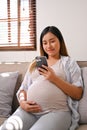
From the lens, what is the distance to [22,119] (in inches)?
60.2

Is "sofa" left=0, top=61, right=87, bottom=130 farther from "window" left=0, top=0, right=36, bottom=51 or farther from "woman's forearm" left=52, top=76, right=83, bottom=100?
"window" left=0, top=0, right=36, bottom=51

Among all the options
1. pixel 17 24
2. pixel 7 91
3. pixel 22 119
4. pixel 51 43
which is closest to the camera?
pixel 22 119

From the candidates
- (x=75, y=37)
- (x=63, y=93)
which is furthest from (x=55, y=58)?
(x=75, y=37)

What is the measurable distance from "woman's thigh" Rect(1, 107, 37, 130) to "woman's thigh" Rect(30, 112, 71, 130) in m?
0.08

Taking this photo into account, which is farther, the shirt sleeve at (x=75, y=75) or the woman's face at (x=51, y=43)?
the woman's face at (x=51, y=43)

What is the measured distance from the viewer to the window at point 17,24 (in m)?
3.29

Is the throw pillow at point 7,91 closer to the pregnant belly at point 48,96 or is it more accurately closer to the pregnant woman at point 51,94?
the pregnant woman at point 51,94

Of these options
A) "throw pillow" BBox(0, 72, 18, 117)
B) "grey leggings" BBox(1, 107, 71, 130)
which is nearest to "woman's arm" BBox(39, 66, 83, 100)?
"grey leggings" BBox(1, 107, 71, 130)

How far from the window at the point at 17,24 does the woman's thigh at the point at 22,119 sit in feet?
5.81

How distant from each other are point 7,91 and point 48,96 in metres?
0.44

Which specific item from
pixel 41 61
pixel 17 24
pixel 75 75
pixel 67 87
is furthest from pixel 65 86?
pixel 17 24

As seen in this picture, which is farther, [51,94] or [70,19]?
[70,19]

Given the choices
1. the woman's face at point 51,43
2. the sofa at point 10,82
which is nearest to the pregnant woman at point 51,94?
the woman's face at point 51,43

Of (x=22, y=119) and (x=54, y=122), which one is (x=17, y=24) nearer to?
(x=22, y=119)
